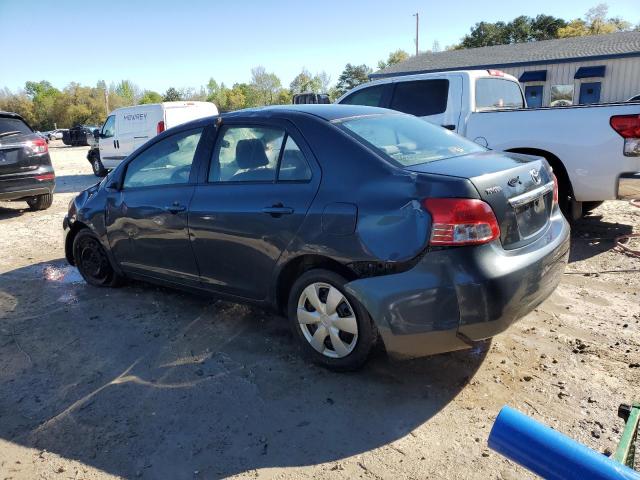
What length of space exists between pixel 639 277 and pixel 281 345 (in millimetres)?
3427

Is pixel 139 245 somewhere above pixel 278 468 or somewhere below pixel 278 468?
above

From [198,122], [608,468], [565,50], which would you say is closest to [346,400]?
[608,468]

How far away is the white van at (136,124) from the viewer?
13.1 metres

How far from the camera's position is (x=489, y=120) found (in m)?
6.08

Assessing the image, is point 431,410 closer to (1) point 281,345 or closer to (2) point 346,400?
(2) point 346,400

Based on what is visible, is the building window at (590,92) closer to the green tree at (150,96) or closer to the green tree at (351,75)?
the green tree at (351,75)

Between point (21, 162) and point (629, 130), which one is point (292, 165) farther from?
point (21, 162)

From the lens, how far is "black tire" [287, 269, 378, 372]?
3025 millimetres

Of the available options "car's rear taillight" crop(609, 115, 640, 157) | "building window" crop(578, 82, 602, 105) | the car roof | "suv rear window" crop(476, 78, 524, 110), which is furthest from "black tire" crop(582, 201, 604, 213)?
"building window" crop(578, 82, 602, 105)

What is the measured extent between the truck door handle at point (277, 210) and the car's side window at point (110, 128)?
499 inches

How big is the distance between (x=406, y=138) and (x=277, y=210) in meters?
1.03

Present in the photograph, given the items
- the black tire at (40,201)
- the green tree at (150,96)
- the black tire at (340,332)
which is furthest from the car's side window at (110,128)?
the green tree at (150,96)

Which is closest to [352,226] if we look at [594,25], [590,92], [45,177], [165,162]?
[165,162]

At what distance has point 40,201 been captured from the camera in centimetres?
970
